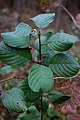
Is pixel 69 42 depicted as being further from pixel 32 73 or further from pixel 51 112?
pixel 51 112

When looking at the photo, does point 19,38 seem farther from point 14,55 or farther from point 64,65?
point 64,65

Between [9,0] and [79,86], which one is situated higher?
[79,86]

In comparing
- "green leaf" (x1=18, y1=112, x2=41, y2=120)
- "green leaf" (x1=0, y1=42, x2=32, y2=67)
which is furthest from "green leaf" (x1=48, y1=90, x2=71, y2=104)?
"green leaf" (x1=0, y1=42, x2=32, y2=67)

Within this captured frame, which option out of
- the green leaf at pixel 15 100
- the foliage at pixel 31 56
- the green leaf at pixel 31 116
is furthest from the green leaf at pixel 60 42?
the green leaf at pixel 31 116

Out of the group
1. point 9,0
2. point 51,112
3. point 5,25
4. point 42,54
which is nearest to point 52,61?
point 42,54

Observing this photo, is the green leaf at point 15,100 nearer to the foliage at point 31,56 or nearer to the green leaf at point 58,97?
the foliage at point 31,56
